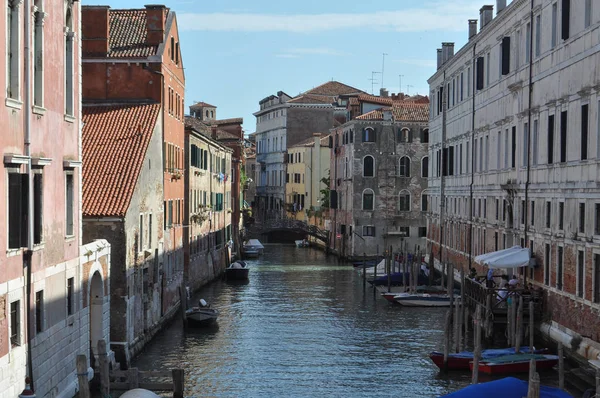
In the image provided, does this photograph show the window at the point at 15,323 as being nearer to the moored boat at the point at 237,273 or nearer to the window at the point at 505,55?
the window at the point at 505,55

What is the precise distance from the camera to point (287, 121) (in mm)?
83438

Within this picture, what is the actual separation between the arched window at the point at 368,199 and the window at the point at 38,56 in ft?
141

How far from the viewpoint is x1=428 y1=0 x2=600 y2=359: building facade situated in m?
20.8

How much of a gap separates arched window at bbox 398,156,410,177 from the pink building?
39544 mm

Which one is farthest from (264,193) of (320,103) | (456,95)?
(456,95)

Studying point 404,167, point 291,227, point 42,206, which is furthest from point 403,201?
point 42,206

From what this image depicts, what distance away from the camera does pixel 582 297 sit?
68.5ft

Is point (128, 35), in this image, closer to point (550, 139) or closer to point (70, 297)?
point (550, 139)

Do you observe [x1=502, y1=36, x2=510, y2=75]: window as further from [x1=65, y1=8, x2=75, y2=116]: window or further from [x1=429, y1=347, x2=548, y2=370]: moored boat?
[x1=65, y1=8, x2=75, y2=116]: window

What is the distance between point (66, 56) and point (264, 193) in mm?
76856

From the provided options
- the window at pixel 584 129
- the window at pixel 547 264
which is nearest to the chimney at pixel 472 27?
the window at pixel 547 264

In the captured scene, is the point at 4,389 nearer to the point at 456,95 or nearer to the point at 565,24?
the point at 565,24

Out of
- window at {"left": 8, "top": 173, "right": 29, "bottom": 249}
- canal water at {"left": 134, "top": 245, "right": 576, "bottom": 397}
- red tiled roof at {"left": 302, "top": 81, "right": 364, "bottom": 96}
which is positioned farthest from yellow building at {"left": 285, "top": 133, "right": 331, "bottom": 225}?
window at {"left": 8, "top": 173, "right": 29, "bottom": 249}

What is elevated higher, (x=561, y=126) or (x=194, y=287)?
(x=561, y=126)
